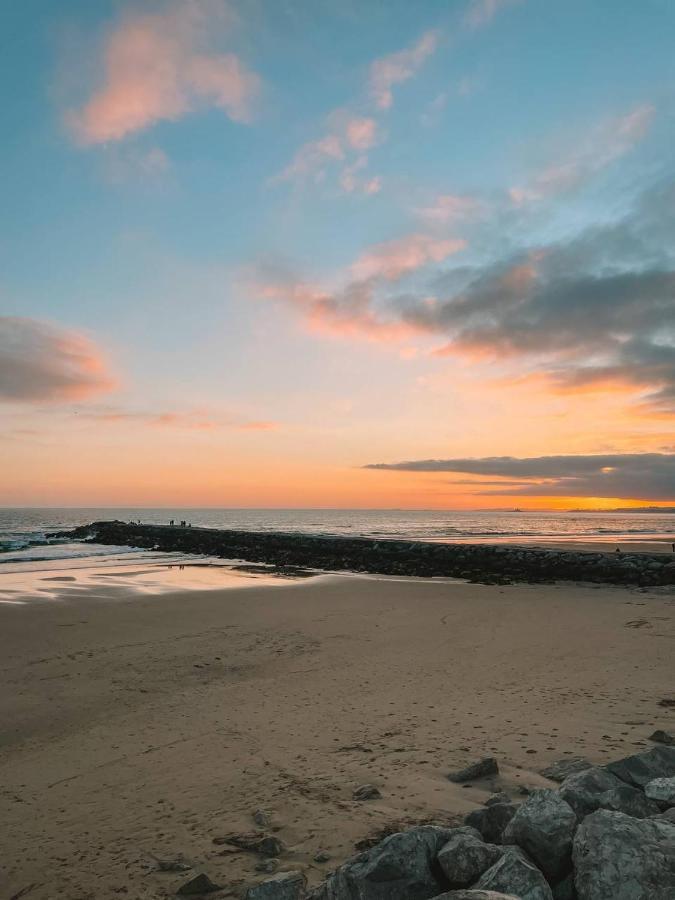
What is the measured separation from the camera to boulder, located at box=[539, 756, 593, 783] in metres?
4.43

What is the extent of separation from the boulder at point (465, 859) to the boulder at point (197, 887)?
130cm

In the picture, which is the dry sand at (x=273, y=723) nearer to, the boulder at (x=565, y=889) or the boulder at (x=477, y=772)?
the boulder at (x=477, y=772)

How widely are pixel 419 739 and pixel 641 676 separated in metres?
3.69

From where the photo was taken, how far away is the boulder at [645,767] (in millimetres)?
3945

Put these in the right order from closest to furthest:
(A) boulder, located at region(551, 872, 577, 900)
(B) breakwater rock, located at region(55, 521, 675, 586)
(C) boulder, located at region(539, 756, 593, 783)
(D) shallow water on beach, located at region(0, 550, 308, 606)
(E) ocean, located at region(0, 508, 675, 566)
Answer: (A) boulder, located at region(551, 872, 577, 900) < (C) boulder, located at region(539, 756, 593, 783) < (D) shallow water on beach, located at region(0, 550, 308, 606) < (B) breakwater rock, located at region(55, 521, 675, 586) < (E) ocean, located at region(0, 508, 675, 566)

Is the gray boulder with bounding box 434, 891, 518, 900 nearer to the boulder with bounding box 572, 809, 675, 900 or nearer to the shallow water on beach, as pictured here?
the boulder with bounding box 572, 809, 675, 900

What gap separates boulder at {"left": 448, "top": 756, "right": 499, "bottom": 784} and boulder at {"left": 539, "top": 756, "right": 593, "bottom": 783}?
1.22 ft

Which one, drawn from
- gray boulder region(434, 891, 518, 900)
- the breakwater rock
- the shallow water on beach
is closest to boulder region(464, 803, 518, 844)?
A: gray boulder region(434, 891, 518, 900)

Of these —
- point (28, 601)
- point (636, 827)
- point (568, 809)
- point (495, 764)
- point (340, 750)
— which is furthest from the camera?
point (28, 601)

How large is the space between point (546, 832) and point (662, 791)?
1.10m

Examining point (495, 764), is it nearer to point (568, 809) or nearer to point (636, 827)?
point (568, 809)

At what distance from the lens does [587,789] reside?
11.8 ft

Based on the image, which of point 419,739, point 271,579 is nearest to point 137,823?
point 419,739

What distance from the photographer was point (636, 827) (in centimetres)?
294
